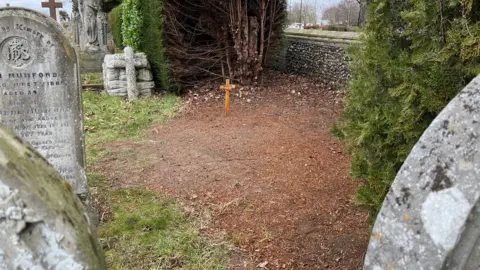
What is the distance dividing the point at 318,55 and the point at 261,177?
7.67 metres

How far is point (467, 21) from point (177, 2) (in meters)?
9.40

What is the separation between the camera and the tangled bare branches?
430 inches

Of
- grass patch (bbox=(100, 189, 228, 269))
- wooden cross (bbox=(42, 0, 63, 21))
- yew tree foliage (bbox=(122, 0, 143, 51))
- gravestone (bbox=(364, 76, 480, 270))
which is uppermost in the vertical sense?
wooden cross (bbox=(42, 0, 63, 21))

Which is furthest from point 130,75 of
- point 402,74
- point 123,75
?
point 402,74

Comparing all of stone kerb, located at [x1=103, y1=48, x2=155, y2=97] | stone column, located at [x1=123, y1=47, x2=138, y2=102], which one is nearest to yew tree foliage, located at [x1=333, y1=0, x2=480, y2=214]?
stone column, located at [x1=123, y1=47, x2=138, y2=102]

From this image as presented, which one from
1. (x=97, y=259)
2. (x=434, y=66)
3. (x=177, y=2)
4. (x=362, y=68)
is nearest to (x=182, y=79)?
(x=177, y=2)

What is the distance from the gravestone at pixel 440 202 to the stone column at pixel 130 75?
9859 mm

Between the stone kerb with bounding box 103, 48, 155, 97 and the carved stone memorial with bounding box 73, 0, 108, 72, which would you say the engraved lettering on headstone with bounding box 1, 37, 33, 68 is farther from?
the carved stone memorial with bounding box 73, 0, 108, 72

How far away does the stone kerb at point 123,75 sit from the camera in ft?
35.4

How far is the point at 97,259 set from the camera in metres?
1.24

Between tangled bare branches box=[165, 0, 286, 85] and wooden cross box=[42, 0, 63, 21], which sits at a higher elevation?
wooden cross box=[42, 0, 63, 21]

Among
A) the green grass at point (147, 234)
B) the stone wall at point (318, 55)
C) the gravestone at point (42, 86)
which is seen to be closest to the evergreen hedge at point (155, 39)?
the stone wall at point (318, 55)

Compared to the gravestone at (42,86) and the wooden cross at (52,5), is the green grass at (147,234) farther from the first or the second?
the wooden cross at (52,5)

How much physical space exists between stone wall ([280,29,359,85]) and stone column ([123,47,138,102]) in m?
5.32
